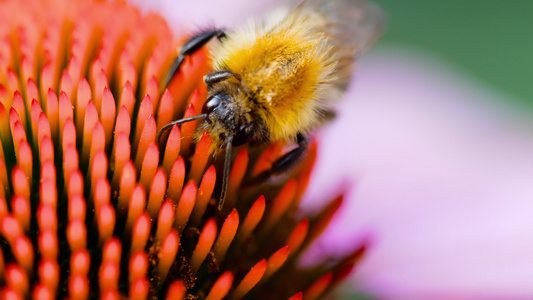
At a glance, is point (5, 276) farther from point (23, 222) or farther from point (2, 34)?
point (2, 34)

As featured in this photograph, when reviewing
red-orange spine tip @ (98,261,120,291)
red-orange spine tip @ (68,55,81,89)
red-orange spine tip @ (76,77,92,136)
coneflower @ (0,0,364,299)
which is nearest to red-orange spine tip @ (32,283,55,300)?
coneflower @ (0,0,364,299)

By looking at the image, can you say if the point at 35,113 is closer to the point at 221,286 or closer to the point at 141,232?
the point at 141,232

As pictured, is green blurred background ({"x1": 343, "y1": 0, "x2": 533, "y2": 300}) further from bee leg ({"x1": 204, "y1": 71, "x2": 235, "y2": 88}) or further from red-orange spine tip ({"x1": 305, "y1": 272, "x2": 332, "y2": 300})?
bee leg ({"x1": 204, "y1": 71, "x2": 235, "y2": 88})

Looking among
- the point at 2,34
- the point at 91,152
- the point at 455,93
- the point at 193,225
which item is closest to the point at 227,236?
the point at 193,225

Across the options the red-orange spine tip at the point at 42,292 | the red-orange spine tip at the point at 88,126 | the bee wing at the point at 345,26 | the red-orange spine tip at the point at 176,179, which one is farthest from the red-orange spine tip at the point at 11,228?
the bee wing at the point at 345,26

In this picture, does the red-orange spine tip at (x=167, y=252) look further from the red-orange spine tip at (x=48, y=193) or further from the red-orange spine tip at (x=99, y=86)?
the red-orange spine tip at (x=99, y=86)

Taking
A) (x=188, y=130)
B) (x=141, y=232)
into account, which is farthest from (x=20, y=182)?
(x=188, y=130)
